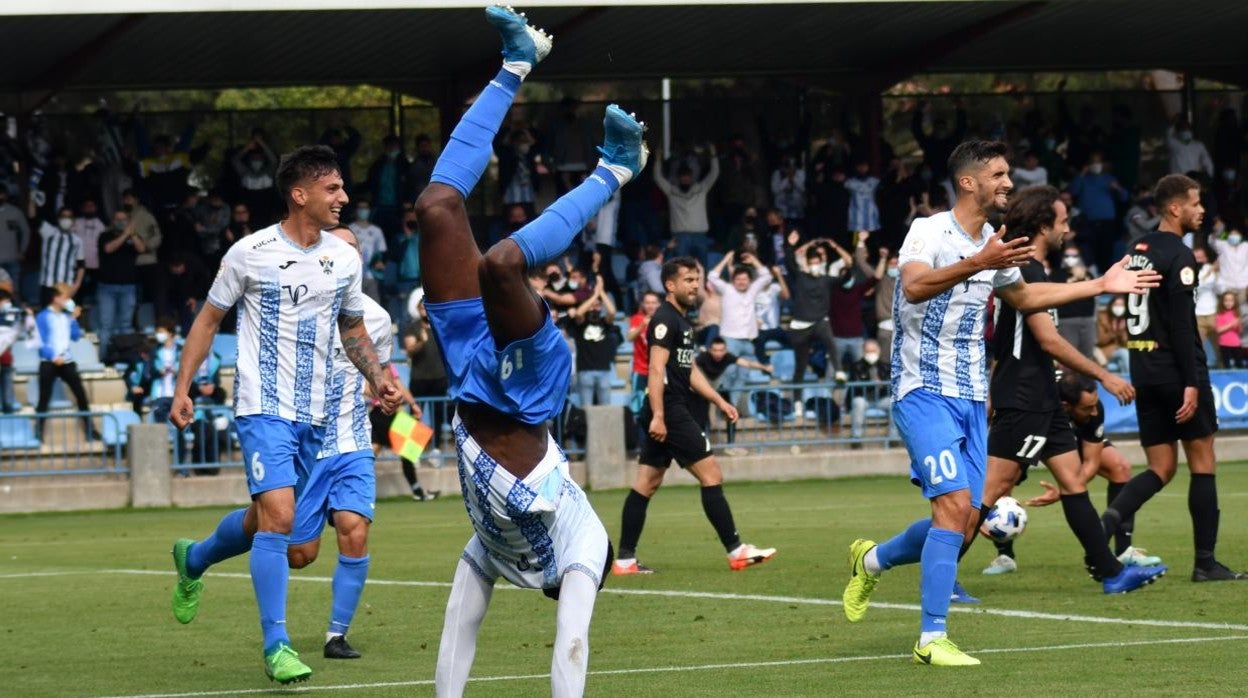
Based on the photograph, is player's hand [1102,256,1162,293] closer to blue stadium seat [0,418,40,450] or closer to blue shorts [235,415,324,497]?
blue shorts [235,415,324,497]

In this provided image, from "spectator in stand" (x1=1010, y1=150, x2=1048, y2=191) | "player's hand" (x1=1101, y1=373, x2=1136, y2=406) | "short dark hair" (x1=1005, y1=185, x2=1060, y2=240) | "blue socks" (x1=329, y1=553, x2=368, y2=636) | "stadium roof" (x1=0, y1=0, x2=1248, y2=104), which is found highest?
"stadium roof" (x1=0, y1=0, x2=1248, y2=104)

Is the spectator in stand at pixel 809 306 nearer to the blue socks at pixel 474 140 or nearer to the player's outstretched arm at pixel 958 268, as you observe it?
the player's outstretched arm at pixel 958 268

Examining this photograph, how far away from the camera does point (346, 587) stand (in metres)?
9.57

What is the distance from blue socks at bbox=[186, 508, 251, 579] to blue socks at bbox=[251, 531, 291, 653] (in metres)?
0.36

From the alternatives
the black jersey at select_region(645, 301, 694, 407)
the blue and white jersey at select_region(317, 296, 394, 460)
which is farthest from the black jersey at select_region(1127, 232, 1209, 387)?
the blue and white jersey at select_region(317, 296, 394, 460)

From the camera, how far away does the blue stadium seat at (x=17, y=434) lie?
21.8 m

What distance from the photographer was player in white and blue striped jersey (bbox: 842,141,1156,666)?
347 inches

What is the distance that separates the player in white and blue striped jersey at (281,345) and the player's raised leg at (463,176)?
265 centimetres

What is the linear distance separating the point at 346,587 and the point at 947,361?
3.08 metres

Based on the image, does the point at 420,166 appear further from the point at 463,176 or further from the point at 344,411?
the point at 463,176

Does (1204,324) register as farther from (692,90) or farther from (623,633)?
(623,633)

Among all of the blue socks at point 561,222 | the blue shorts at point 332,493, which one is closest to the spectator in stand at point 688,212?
the blue shorts at point 332,493

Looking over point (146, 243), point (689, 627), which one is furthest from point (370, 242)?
point (689, 627)

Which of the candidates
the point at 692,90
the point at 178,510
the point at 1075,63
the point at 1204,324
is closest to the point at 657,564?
the point at 178,510
